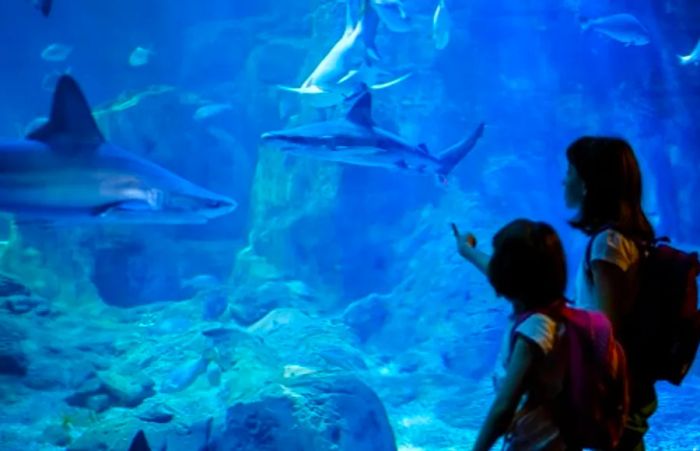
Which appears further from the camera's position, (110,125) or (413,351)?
(110,125)

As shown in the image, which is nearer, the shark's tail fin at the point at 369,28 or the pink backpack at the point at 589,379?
the pink backpack at the point at 589,379

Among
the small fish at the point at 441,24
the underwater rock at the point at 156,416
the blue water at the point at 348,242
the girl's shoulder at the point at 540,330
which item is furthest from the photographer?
the small fish at the point at 441,24

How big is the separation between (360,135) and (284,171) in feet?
39.4

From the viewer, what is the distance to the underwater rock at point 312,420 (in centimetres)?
574

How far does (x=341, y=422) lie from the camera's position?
244 inches

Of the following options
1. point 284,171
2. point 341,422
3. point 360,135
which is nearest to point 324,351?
point 341,422

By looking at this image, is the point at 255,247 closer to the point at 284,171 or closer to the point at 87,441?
the point at 284,171

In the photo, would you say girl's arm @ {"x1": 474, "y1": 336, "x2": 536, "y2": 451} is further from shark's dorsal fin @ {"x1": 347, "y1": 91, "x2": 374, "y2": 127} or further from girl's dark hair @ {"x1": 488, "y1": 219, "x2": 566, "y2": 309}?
shark's dorsal fin @ {"x1": 347, "y1": 91, "x2": 374, "y2": 127}

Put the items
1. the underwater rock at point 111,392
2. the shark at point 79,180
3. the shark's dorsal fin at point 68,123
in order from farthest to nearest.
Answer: the underwater rock at point 111,392, the shark's dorsal fin at point 68,123, the shark at point 79,180

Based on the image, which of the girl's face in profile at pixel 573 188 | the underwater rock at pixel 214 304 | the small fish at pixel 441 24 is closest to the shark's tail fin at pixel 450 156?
the girl's face in profile at pixel 573 188

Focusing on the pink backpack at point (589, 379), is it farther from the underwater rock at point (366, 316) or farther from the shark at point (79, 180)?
the underwater rock at point (366, 316)

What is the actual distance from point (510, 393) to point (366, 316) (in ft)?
40.5

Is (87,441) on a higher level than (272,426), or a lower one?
lower

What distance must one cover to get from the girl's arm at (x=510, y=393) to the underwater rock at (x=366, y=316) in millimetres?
11984
